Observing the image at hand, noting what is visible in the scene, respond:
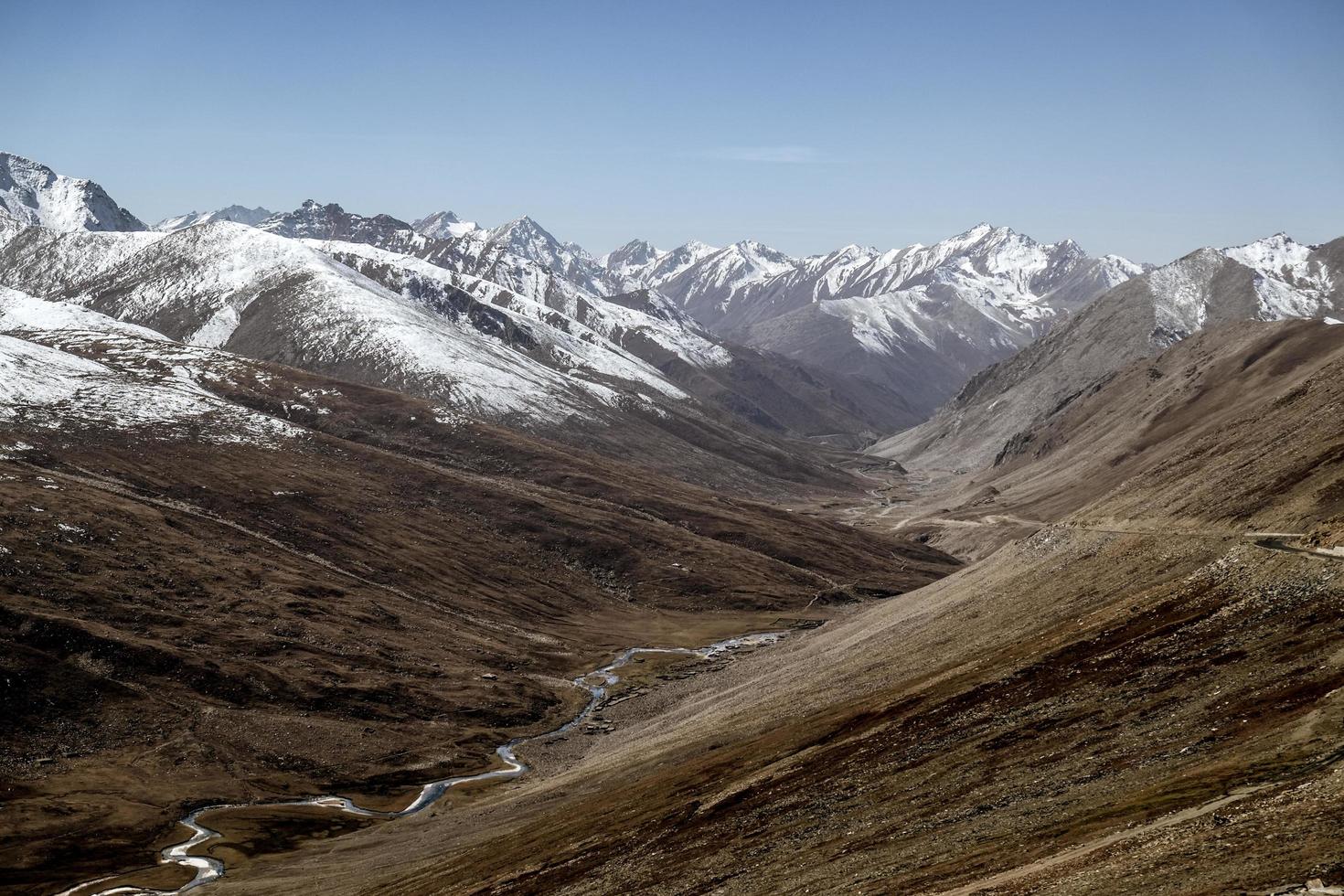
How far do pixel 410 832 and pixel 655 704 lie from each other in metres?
46.2

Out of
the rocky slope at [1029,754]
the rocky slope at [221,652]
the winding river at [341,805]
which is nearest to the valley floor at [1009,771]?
the rocky slope at [1029,754]

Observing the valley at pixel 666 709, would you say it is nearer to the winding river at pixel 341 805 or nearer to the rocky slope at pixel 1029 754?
the rocky slope at pixel 1029 754

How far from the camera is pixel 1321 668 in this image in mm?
52438

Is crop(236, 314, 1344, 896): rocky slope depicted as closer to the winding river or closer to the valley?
the valley

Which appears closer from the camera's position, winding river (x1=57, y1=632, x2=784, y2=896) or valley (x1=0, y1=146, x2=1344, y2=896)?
valley (x1=0, y1=146, x2=1344, y2=896)

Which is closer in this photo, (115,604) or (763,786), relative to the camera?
(763,786)

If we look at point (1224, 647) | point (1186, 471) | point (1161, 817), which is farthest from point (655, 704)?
point (1161, 817)

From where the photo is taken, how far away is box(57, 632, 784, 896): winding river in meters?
84.2

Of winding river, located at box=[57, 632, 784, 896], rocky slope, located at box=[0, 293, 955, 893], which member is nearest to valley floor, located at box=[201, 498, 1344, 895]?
winding river, located at box=[57, 632, 784, 896]

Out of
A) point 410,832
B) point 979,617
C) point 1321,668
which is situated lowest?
point 410,832

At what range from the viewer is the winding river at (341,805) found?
276 ft

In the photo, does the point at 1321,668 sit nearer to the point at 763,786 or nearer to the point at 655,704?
the point at 763,786

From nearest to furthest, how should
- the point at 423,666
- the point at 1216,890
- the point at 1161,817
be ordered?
the point at 1216,890
the point at 1161,817
the point at 423,666

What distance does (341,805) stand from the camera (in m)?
108
